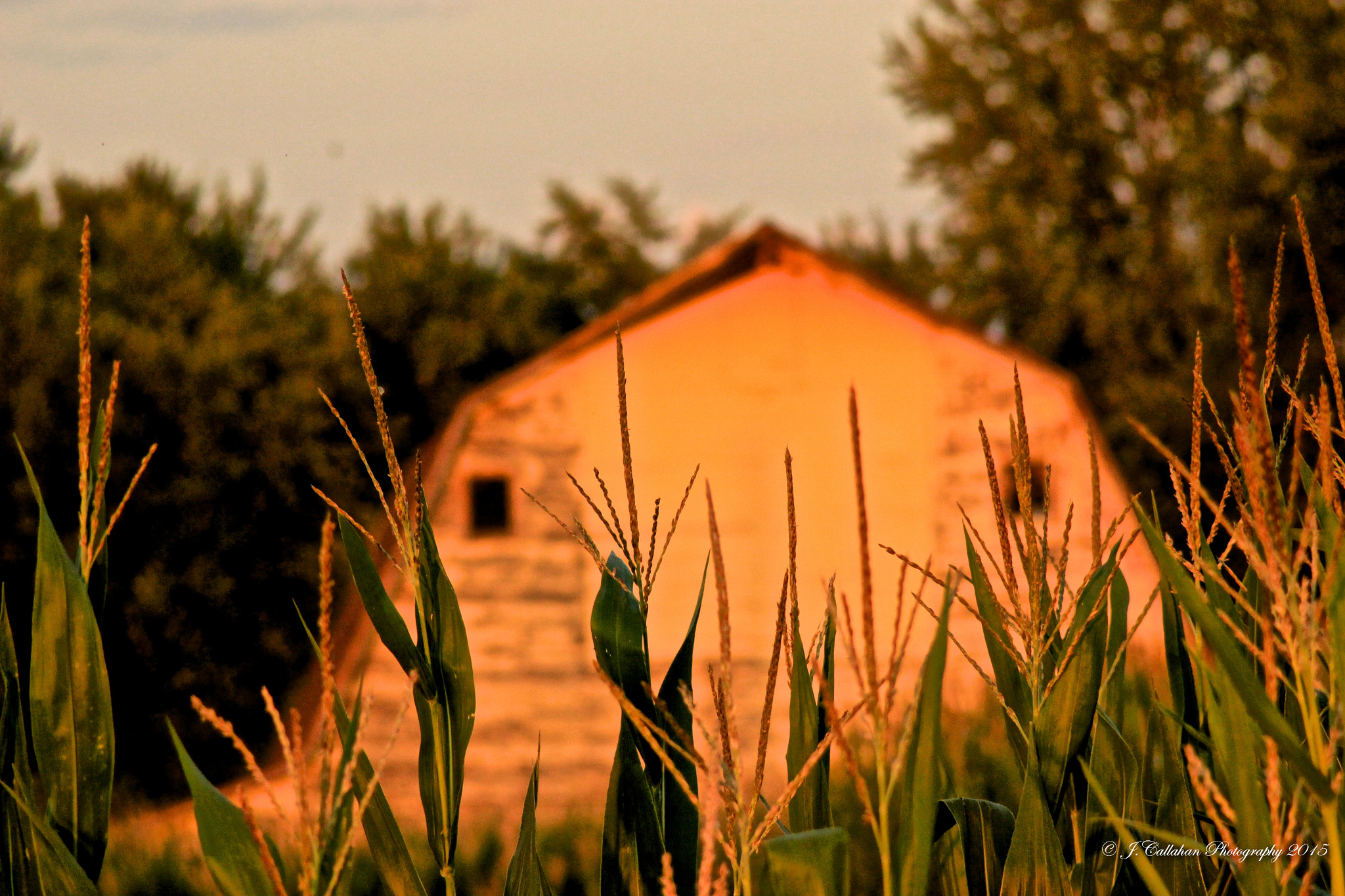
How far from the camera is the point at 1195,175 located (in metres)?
14.8

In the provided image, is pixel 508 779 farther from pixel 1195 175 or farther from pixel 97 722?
pixel 1195 175

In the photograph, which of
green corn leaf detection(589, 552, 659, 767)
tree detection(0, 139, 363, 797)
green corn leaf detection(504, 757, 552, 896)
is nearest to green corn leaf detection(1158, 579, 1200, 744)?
green corn leaf detection(589, 552, 659, 767)

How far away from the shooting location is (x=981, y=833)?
4.48 feet

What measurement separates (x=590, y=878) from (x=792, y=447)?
496 cm

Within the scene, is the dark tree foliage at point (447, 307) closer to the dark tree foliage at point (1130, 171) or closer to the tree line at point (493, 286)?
the tree line at point (493, 286)

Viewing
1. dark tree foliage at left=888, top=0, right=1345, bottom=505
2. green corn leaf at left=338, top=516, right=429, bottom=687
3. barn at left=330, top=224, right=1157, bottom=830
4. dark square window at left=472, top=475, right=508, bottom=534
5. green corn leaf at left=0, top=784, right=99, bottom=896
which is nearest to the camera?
green corn leaf at left=0, top=784, right=99, bottom=896

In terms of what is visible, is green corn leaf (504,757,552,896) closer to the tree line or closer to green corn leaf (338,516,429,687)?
green corn leaf (338,516,429,687)

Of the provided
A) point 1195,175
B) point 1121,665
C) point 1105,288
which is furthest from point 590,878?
point 1105,288

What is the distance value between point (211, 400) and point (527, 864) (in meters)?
13.6

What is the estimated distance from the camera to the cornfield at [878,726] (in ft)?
3.24

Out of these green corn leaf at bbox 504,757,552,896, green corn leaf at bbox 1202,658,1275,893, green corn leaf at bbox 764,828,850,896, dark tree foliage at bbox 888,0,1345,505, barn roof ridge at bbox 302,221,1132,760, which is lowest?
green corn leaf at bbox 504,757,552,896

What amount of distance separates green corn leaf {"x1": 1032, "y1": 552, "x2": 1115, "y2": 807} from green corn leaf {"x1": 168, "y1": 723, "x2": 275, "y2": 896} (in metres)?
0.72

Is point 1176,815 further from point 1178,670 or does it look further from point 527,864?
point 527,864

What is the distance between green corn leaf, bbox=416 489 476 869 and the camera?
1227 millimetres
